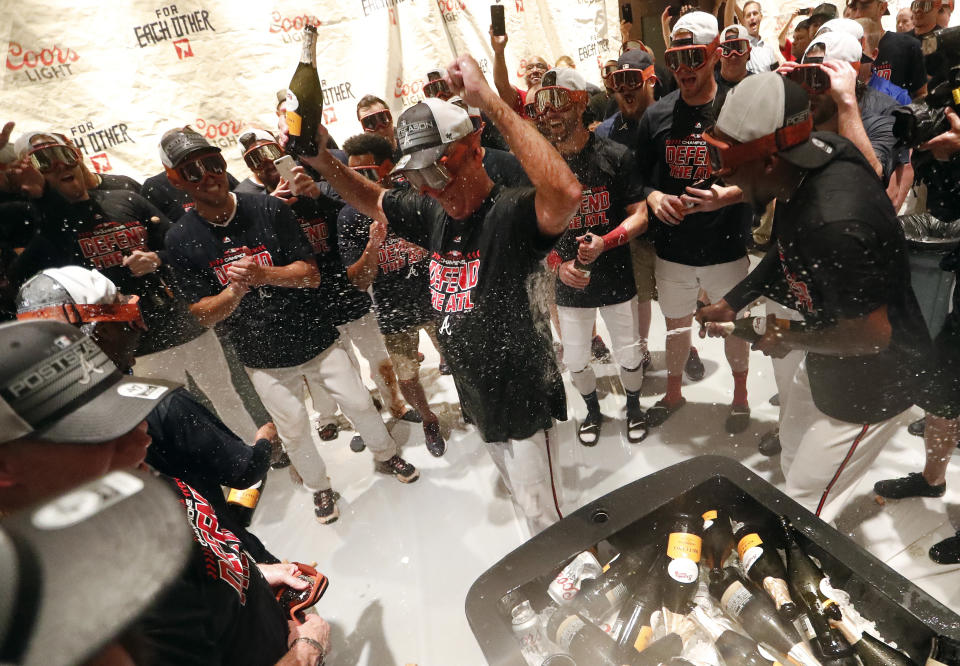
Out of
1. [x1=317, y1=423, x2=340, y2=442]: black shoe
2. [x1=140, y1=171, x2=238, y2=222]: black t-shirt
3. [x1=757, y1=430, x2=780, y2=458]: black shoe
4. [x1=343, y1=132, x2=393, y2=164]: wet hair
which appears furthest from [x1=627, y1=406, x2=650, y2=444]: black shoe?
[x1=140, y1=171, x2=238, y2=222]: black t-shirt

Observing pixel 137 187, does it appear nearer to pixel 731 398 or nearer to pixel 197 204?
pixel 197 204

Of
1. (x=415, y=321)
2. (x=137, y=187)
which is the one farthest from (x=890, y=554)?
(x=137, y=187)

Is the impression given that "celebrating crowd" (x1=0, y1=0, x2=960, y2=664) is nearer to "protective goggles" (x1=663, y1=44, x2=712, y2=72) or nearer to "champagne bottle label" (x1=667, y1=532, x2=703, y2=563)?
"protective goggles" (x1=663, y1=44, x2=712, y2=72)

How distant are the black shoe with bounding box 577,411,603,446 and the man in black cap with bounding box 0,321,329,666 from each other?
5.19 feet

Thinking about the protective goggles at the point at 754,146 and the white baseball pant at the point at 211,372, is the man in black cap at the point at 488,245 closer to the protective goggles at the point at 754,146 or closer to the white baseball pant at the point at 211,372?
the protective goggles at the point at 754,146

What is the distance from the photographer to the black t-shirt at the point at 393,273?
2008 mm

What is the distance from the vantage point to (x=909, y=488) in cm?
159

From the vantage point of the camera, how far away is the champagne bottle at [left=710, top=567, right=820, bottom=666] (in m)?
0.89

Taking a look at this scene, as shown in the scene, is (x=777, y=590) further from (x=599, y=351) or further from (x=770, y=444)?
(x=599, y=351)

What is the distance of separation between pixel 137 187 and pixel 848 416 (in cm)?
310

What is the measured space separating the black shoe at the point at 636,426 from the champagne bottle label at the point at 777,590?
111 cm

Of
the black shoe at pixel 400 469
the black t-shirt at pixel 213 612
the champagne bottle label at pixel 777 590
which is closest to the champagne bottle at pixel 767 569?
the champagne bottle label at pixel 777 590

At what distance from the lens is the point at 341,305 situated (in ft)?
6.99

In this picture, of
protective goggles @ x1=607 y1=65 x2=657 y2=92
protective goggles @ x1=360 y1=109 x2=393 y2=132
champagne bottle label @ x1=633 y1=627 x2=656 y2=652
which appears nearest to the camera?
champagne bottle label @ x1=633 y1=627 x2=656 y2=652
